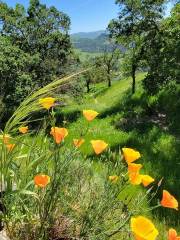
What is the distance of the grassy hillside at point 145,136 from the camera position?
8.75 m

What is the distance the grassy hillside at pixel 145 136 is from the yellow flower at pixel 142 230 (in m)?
0.95

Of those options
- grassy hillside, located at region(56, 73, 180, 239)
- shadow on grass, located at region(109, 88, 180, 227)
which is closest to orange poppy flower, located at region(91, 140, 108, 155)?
grassy hillside, located at region(56, 73, 180, 239)

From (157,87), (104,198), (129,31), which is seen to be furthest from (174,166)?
(129,31)

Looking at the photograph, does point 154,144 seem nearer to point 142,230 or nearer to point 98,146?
point 98,146

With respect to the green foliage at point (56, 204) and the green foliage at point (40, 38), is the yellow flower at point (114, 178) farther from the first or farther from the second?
the green foliage at point (40, 38)

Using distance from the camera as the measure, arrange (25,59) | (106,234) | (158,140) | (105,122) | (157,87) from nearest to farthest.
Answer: (106,234) < (158,140) < (157,87) < (105,122) < (25,59)

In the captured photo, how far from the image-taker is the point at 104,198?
452cm

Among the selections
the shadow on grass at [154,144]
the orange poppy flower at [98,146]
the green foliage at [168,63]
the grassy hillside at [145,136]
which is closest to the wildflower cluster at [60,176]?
the orange poppy flower at [98,146]

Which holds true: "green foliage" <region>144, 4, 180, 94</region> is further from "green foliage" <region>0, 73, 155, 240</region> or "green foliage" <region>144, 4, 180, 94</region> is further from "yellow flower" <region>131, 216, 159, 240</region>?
"yellow flower" <region>131, 216, 159, 240</region>

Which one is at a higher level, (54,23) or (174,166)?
(54,23)

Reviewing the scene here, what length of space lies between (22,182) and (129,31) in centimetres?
2185

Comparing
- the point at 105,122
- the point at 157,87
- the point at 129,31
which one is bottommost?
the point at 105,122

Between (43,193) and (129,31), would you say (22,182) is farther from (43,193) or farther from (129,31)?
(129,31)

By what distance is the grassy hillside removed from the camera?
8.75 metres
